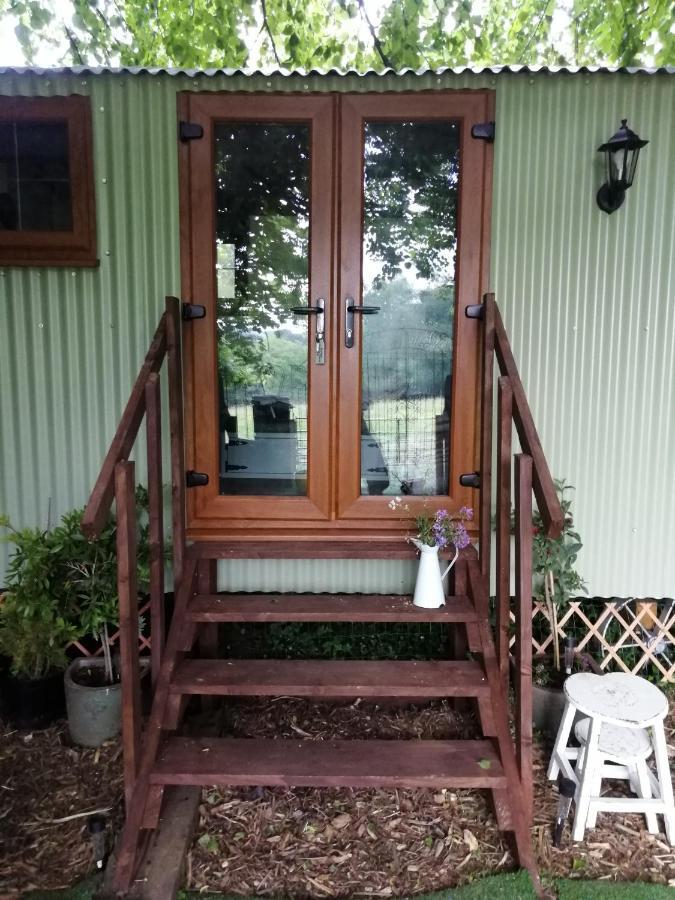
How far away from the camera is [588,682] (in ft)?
8.43

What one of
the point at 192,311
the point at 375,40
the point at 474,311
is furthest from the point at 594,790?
the point at 375,40

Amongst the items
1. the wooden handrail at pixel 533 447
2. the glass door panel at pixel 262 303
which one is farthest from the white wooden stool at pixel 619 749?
the glass door panel at pixel 262 303

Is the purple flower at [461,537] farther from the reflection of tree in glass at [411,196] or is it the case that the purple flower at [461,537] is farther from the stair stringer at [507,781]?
the reflection of tree in glass at [411,196]

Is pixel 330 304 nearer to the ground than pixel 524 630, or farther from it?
farther from it

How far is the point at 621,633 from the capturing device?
357 cm

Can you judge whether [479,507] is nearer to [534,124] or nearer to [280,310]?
[280,310]

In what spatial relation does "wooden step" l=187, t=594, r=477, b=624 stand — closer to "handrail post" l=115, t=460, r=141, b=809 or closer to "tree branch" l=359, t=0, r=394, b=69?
"handrail post" l=115, t=460, r=141, b=809

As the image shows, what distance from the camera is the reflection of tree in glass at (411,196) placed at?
2840mm

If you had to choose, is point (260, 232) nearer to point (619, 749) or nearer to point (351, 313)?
point (351, 313)

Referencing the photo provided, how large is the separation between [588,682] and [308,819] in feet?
4.16

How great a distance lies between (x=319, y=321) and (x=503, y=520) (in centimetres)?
124

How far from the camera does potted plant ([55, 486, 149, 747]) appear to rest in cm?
282

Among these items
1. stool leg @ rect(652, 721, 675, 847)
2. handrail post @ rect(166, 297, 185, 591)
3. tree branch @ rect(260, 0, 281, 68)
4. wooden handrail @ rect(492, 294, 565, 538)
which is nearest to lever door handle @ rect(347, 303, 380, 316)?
wooden handrail @ rect(492, 294, 565, 538)

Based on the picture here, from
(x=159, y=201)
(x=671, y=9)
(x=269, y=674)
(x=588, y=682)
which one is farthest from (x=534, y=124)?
(x=671, y=9)
